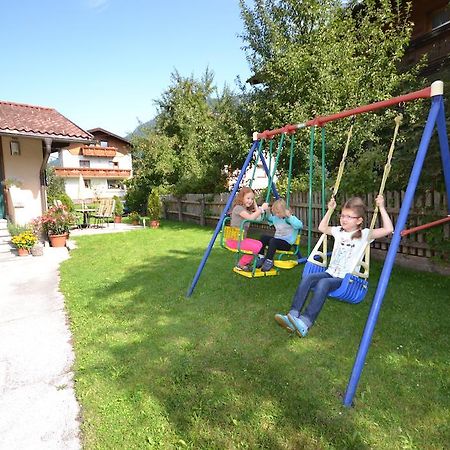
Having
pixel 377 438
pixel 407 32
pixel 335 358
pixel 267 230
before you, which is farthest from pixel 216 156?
pixel 377 438

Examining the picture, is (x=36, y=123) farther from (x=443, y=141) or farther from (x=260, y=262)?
(x=443, y=141)

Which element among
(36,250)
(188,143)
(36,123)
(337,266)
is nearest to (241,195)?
(337,266)

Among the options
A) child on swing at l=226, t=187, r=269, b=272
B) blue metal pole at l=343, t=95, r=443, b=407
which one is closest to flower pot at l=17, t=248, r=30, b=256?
child on swing at l=226, t=187, r=269, b=272

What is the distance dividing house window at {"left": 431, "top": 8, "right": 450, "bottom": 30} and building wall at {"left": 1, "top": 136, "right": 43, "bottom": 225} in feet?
43.0

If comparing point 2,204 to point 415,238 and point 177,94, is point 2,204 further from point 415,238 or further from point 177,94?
point 177,94

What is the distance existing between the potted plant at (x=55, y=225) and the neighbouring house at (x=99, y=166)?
33957mm

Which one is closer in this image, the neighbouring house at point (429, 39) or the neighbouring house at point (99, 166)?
the neighbouring house at point (429, 39)

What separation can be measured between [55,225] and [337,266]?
865 centimetres

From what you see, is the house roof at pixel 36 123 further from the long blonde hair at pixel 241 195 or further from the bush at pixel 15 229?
the long blonde hair at pixel 241 195

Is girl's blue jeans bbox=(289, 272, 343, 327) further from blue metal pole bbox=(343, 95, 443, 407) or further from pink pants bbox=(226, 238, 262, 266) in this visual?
pink pants bbox=(226, 238, 262, 266)

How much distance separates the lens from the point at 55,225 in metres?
10.1

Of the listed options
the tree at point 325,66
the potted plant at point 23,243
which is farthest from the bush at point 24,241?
the tree at point 325,66

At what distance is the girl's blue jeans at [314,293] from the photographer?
3.32 metres

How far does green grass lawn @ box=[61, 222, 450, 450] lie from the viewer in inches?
90.5
